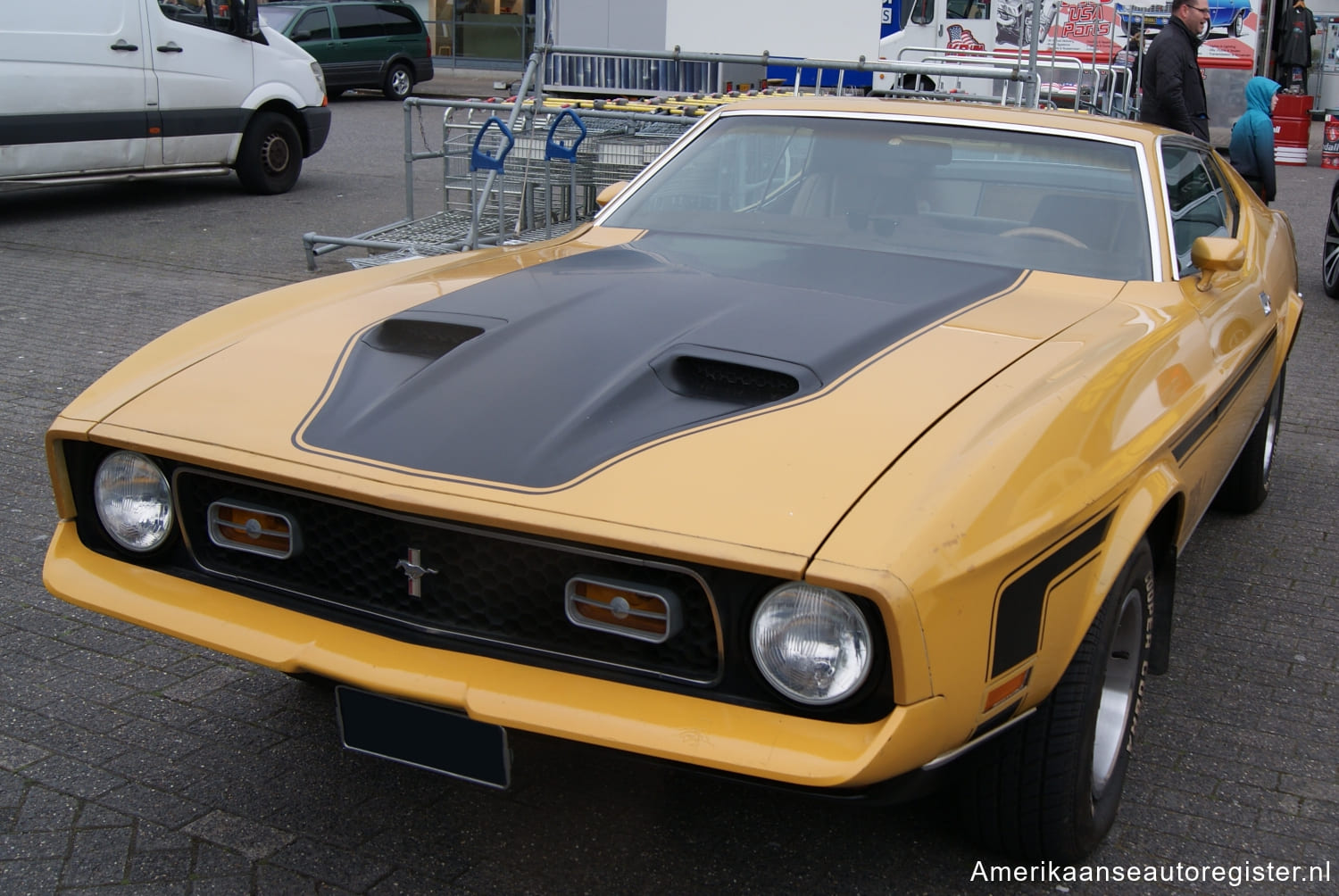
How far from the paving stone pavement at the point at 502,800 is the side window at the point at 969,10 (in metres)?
16.2

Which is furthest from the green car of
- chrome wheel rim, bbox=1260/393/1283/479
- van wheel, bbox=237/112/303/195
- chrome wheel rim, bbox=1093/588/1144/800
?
chrome wheel rim, bbox=1093/588/1144/800


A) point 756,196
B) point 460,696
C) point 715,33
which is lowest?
point 460,696

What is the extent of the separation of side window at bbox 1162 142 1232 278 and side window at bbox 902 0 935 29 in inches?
568

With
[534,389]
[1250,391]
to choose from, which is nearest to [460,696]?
[534,389]

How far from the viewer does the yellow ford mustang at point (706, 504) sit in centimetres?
201

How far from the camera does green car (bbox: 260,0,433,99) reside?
2016 cm

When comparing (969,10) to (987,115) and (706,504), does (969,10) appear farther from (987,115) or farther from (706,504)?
(706,504)

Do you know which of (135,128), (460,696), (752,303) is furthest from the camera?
(135,128)

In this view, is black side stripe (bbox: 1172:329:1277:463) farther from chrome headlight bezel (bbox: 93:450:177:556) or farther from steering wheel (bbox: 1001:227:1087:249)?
chrome headlight bezel (bbox: 93:450:177:556)

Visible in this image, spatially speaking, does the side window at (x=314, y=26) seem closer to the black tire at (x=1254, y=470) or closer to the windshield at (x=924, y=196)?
the windshield at (x=924, y=196)

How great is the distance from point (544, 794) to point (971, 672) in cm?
121

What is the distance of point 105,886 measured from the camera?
98.3 inches

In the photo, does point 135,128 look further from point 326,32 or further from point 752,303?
point 326,32

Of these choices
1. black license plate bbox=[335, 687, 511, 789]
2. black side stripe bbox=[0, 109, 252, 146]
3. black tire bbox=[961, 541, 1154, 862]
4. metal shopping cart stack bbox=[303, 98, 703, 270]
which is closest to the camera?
black license plate bbox=[335, 687, 511, 789]
